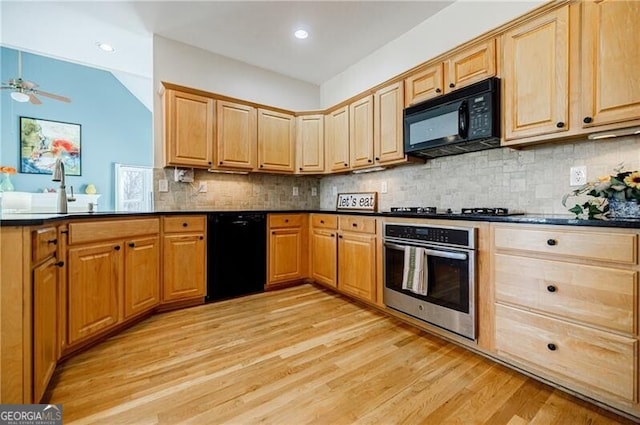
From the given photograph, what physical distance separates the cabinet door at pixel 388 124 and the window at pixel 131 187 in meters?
5.50

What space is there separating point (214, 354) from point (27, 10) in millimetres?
3427

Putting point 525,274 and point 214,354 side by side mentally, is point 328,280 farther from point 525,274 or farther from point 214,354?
point 525,274

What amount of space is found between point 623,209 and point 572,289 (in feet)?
1.66

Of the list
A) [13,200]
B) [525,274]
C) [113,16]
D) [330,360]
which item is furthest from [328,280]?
[13,200]

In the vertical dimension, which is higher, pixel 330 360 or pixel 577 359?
pixel 577 359

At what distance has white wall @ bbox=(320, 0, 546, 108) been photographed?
2211 millimetres

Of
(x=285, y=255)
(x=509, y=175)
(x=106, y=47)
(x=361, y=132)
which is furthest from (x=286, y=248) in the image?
(x=106, y=47)

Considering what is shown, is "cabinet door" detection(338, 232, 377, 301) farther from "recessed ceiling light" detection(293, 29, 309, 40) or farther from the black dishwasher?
"recessed ceiling light" detection(293, 29, 309, 40)

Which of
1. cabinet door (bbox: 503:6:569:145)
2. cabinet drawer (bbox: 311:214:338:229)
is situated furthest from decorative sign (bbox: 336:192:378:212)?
cabinet door (bbox: 503:6:569:145)

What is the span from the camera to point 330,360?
1790mm

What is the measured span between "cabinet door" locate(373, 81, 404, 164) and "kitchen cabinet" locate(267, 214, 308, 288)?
3.94 feet

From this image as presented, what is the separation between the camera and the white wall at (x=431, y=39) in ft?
7.25

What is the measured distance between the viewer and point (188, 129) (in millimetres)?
2918

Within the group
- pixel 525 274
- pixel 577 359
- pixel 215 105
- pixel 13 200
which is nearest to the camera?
pixel 577 359
